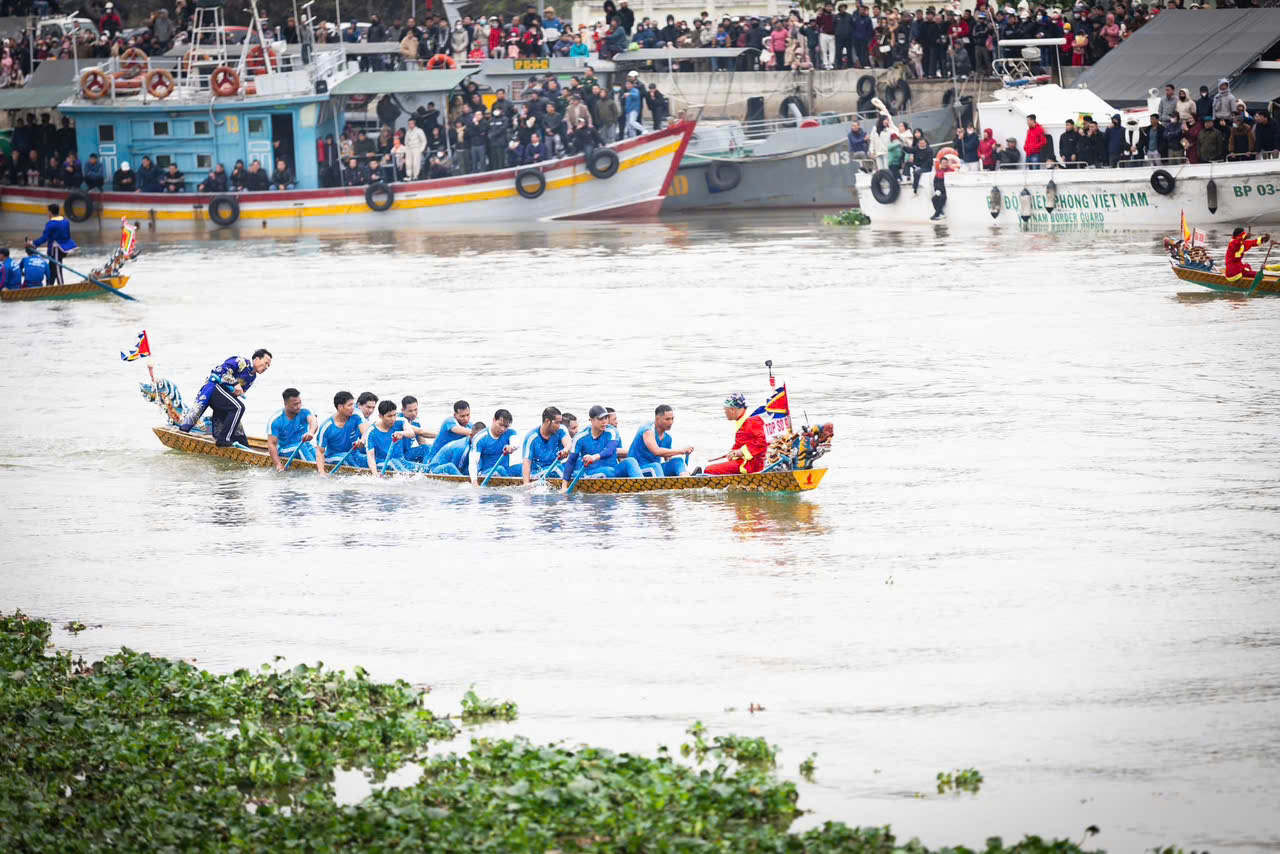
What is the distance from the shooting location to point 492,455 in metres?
18.4

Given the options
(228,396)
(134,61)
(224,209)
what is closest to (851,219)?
(224,209)

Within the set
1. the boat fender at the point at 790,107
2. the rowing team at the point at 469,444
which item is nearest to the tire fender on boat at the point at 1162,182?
the boat fender at the point at 790,107

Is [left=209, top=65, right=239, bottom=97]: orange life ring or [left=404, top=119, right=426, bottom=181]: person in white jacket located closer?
[left=209, top=65, right=239, bottom=97]: orange life ring

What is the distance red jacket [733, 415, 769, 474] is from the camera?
17.3 m

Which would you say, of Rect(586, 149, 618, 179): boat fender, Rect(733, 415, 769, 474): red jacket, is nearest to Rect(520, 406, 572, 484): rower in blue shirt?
Rect(733, 415, 769, 474): red jacket

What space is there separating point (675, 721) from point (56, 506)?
10084 millimetres

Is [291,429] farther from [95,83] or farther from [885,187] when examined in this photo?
[95,83]

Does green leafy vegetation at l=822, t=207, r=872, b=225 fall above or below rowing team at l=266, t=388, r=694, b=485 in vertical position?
above

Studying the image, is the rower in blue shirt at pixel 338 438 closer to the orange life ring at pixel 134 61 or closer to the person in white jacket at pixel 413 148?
the person in white jacket at pixel 413 148

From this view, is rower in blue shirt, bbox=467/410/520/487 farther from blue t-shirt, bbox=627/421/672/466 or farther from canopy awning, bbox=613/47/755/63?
canopy awning, bbox=613/47/755/63

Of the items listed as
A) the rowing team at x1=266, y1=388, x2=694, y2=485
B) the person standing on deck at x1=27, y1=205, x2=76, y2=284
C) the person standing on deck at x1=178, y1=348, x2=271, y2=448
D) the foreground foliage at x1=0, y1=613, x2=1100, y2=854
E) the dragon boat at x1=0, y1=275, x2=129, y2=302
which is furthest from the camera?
the dragon boat at x1=0, y1=275, x2=129, y2=302

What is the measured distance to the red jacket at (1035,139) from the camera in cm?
3531

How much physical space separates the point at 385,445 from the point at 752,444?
4.35 metres

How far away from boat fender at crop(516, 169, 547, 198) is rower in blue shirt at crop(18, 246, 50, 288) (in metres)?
12.7
